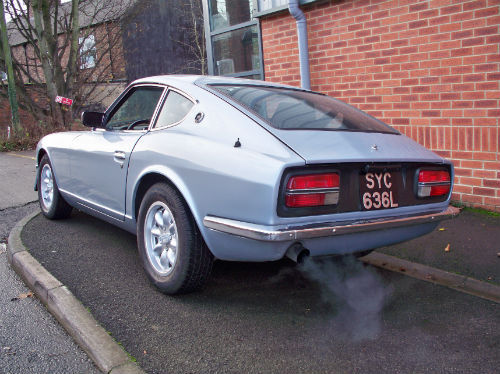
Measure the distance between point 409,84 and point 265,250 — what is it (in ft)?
12.4

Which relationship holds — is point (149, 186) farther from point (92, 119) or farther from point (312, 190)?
point (312, 190)

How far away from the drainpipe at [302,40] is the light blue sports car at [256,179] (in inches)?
115

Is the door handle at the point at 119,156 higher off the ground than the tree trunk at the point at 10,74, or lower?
lower

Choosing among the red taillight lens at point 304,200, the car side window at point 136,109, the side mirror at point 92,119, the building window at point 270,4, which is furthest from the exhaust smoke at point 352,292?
the building window at point 270,4

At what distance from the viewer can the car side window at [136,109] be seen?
3.99m

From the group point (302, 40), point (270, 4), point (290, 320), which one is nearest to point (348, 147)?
point (290, 320)

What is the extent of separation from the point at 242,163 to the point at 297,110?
785mm

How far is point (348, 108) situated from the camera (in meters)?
3.91

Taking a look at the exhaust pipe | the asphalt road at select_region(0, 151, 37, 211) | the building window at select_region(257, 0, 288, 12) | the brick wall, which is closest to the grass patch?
the brick wall

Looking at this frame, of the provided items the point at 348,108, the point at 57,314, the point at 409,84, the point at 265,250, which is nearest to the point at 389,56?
the point at 409,84

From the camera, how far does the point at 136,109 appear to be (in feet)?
14.2

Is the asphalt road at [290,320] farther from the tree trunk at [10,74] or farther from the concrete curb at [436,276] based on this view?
the tree trunk at [10,74]

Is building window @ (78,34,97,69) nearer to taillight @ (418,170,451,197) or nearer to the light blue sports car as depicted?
the light blue sports car

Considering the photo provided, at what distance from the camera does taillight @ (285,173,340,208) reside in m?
2.68
